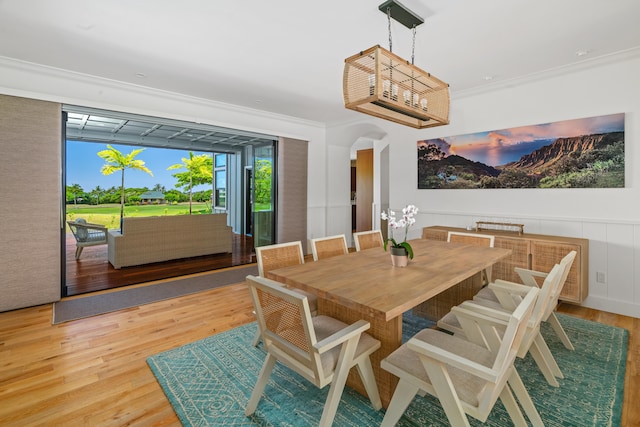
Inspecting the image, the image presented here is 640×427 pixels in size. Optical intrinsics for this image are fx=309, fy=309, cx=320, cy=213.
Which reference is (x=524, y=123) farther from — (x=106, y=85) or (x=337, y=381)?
(x=106, y=85)

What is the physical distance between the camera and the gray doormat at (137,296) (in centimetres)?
326

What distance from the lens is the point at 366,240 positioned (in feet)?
10.9

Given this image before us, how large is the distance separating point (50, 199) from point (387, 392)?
3959 millimetres

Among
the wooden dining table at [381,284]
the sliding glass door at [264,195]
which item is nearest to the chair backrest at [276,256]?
the wooden dining table at [381,284]

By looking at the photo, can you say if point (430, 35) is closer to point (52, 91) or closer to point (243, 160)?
point (52, 91)

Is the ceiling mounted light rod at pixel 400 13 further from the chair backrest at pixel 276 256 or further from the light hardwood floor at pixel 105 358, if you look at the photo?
the light hardwood floor at pixel 105 358

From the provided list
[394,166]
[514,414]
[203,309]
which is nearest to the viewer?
[514,414]

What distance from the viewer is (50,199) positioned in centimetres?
345

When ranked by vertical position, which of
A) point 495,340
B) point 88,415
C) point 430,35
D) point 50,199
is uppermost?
point 430,35

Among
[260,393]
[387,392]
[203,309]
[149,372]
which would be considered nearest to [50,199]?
[203,309]

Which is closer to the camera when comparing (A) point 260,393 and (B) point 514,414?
(B) point 514,414

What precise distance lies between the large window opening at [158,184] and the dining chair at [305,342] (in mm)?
3486

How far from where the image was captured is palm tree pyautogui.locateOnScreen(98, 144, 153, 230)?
25.6ft

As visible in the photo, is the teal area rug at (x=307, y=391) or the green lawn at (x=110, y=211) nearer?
the teal area rug at (x=307, y=391)
